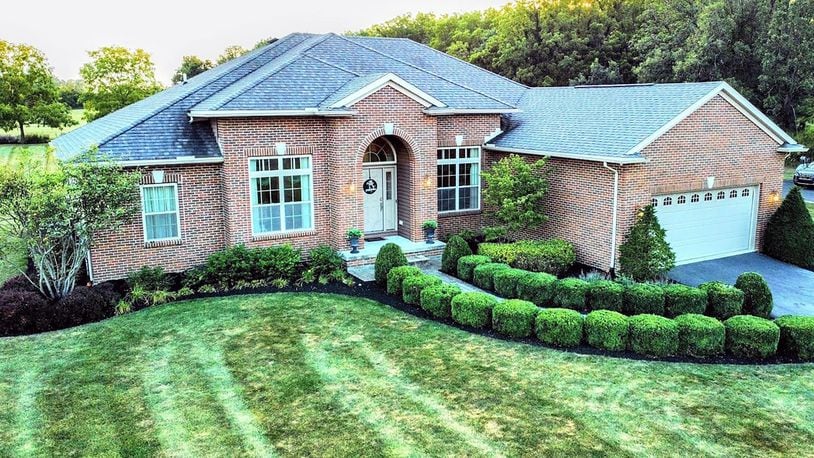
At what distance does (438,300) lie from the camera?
43.8ft

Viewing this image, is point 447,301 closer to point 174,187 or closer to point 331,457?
point 331,457

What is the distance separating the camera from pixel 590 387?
10.0 meters

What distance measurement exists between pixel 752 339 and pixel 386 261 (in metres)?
8.01

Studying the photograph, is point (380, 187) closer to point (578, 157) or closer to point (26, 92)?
point (578, 157)

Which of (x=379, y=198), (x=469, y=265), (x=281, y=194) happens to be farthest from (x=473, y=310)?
(x=379, y=198)

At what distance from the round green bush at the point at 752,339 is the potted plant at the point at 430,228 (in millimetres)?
8683

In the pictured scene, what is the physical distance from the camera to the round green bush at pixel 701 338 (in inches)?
449

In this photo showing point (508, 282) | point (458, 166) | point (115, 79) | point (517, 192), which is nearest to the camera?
point (508, 282)

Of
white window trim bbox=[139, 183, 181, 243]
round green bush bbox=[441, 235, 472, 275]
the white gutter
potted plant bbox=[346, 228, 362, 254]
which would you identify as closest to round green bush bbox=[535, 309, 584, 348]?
round green bush bbox=[441, 235, 472, 275]

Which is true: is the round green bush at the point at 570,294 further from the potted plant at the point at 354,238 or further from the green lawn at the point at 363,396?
the potted plant at the point at 354,238

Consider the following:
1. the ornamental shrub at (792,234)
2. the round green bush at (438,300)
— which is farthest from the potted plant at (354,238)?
the ornamental shrub at (792,234)

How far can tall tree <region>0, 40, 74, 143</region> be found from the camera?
50.3 meters

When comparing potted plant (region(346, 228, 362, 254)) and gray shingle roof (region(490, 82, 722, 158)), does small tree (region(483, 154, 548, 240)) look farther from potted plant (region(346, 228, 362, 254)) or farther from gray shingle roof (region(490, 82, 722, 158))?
potted plant (region(346, 228, 362, 254))

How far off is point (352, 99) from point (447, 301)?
6.49 meters
